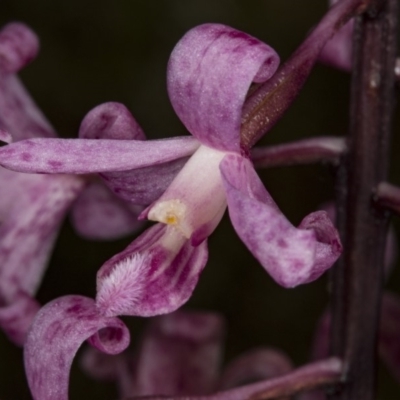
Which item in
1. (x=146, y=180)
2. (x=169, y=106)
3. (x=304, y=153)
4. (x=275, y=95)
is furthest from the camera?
(x=169, y=106)

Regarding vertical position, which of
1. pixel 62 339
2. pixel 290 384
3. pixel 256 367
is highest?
pixel 62 339

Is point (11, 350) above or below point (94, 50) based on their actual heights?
below

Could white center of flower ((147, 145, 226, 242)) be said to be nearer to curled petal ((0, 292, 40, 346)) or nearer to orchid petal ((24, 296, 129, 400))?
orchid petal ((24, 296, 129, 400))

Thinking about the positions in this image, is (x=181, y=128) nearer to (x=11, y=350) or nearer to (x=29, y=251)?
(x=11, y=350)

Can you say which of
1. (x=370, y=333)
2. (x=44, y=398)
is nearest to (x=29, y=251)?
(x=44, y=398)

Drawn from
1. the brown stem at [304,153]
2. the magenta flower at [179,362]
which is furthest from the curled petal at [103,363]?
the brown stem at [304,153]

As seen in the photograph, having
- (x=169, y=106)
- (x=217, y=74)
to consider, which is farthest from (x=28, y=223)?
(x=169, y=106)

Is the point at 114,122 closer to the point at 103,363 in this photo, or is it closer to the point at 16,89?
the point at 16,89
